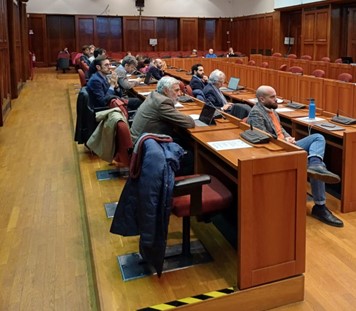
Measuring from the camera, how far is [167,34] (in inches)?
819

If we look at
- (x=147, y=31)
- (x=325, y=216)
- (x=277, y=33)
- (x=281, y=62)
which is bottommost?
(x=325, y=216)

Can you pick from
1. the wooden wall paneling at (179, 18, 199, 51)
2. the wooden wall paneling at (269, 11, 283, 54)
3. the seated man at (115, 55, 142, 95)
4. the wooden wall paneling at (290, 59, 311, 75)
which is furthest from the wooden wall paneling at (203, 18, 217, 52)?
the seated man at (115, 55, 142, 95)

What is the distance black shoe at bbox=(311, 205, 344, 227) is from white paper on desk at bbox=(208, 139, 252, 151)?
1173 millimetres

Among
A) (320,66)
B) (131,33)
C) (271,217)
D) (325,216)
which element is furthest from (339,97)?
(131,33)

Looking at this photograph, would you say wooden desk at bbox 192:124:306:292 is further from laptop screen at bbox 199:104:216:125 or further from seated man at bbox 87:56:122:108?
seated man at bbox 87:56:122:108

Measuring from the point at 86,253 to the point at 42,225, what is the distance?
735 mm

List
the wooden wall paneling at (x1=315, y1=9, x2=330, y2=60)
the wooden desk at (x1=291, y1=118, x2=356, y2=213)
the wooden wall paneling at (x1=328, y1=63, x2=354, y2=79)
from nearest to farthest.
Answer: the wooden desk at (x1=291, y1=118, x2=356, y2=213), the wooden wall paneling at (x1=328, y1=63, x2=354, y2=79), the wooden wall paneling at (x1=315, y1=9, x2=330, y2=60)

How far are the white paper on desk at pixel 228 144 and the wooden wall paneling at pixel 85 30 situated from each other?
17652 mm

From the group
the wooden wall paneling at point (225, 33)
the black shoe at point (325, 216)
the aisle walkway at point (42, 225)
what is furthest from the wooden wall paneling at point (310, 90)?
the wooden wall paneling at point (225, 33)

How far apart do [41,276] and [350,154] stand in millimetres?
2733

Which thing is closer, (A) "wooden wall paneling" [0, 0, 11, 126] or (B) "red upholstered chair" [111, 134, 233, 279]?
(B) "red upholstered chair" [111, 134, 233, 279]

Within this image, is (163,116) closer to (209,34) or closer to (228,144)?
(228,144)

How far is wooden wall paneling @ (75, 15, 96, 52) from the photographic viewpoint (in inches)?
768

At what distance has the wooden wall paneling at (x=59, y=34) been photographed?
1934 cm
